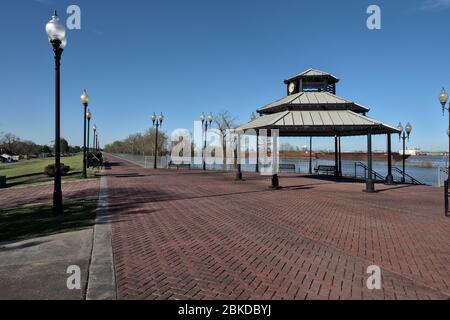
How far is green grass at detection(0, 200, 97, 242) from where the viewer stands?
769cm

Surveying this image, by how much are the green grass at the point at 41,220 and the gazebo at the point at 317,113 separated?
919 centimetres

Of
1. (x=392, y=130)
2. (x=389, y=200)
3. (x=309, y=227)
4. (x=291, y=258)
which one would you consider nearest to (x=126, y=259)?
(x=291, y=258)

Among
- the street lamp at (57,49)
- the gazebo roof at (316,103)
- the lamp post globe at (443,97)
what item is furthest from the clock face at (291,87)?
the street lamp at (57,49)

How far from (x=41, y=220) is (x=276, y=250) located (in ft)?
20.3

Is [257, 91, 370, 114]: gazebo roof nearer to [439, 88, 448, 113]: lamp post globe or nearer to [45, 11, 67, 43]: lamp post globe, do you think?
[439, 88, 448, 113]: lamp post globe

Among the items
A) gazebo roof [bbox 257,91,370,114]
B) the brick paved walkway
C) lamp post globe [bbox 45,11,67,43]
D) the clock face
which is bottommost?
the brick paved walkway

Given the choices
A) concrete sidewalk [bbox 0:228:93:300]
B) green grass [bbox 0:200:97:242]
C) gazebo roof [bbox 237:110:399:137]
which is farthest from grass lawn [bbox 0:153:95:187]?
concrete sidewalk [bbox 0:228:93:300]

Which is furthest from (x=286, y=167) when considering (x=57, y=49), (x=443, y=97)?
(x=57, y=49)

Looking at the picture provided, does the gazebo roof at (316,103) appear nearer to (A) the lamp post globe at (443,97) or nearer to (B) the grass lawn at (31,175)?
(A) the lamp post globe at (443,97)

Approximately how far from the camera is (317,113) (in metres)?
18.8

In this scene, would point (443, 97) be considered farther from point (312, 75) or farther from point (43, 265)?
point (43, 265)

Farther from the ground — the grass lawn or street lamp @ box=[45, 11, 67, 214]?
street lamp @ box=[45, 11, 67, 214]

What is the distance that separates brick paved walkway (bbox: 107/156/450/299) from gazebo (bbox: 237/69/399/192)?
6.16 meters

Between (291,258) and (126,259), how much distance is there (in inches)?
107
